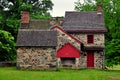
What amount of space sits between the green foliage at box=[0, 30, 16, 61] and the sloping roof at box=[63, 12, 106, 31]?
824cm

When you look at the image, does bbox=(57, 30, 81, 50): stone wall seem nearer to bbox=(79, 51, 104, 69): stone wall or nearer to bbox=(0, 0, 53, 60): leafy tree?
bbox=(79, 51, 104, 69): stone wall

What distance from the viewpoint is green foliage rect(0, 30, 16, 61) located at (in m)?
56.5

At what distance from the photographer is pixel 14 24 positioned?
241 ft

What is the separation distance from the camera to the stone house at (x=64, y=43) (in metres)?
46.7

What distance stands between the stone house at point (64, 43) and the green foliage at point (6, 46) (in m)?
3.23

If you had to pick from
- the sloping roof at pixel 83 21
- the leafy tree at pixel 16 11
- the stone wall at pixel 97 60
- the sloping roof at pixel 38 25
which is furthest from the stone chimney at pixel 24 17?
the leafy tree at pixel 16 11

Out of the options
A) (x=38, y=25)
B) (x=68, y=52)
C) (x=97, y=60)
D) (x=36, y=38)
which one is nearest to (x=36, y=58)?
(x=36, y=38)

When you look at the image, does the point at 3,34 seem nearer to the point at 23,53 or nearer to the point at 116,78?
the point at 23,53

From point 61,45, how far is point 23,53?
19.4 feet

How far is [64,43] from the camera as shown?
2008 inches

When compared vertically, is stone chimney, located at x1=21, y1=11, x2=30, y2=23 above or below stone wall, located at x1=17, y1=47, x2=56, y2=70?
above

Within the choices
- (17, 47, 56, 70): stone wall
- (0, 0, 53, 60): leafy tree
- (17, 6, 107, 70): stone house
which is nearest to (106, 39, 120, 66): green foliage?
(17, 6, 107, 70): stone house

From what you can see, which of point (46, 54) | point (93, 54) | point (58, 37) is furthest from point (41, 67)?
point (93, 54)

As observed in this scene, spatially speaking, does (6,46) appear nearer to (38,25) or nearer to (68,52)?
(38,25)
